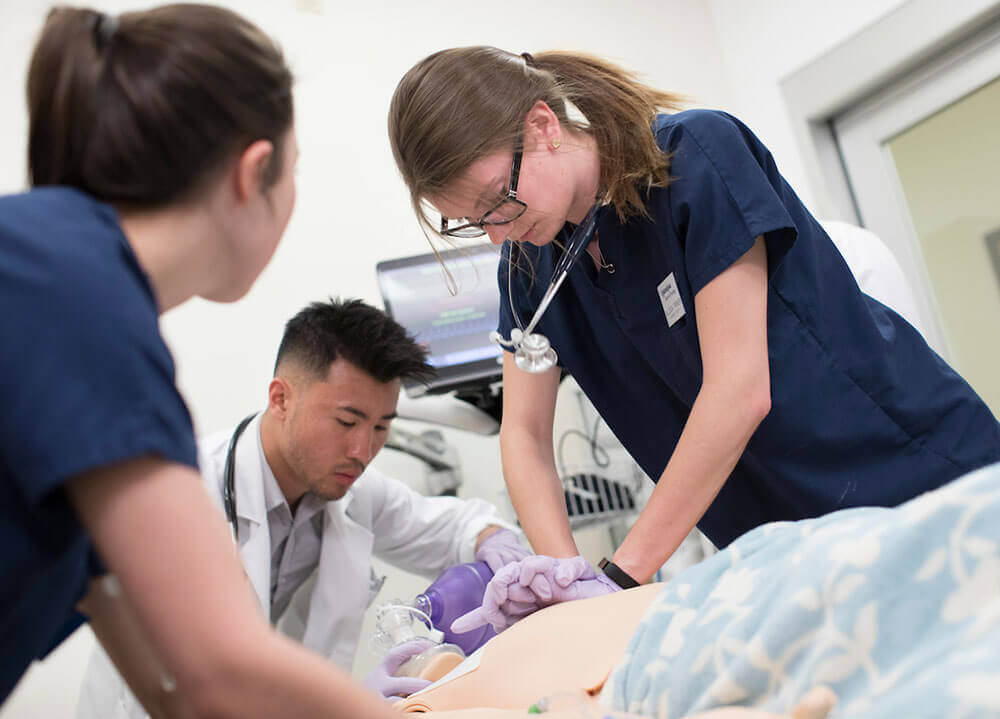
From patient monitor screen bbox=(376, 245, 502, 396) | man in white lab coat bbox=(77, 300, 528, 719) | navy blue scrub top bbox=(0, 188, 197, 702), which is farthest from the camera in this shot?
patient monitor screen bbox=(376, 245, 502, 396)

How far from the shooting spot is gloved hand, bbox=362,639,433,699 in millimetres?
1243

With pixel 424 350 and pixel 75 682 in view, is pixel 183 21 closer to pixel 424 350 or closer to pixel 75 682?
pixel 424 350

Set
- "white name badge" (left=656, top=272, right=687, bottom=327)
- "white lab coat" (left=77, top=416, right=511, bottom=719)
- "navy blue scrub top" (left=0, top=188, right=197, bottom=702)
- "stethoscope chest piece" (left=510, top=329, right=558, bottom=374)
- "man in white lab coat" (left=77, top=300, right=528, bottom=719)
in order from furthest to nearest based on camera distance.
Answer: "man in white lab coat" (left=77, top=300, right=528, bottom=719)
"white lab coat" (left=77, top=416, right=511, bottom=719)
"stethoscope chest piece" (left=510, top=329, right=558, bottom=374)
"white name badge" (left=656, top=272, right=687, bottom=327)
"navy blue scrub top" (left=0, top=188, right=197, bottom=702)

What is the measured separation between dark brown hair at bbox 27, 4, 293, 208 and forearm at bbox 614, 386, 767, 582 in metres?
0.72

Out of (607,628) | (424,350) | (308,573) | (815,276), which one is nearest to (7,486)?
(607,628)

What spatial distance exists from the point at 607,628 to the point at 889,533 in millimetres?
386

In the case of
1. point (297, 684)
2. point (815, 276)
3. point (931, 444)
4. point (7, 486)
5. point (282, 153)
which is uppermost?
point (282, 153)

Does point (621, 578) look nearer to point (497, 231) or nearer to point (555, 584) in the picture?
point (555, 584)

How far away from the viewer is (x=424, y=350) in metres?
2.18

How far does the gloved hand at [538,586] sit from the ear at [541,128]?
1.98 feet

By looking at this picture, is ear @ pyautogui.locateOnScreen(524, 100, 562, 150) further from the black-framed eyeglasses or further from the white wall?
the white wall

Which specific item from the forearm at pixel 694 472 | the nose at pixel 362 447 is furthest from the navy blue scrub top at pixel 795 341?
the nose at pixel 362 447

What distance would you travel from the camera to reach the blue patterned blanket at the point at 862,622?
1.87ft

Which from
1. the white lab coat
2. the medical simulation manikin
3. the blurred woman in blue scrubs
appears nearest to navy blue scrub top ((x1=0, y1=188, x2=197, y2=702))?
the blurred woman in blue scrubs
